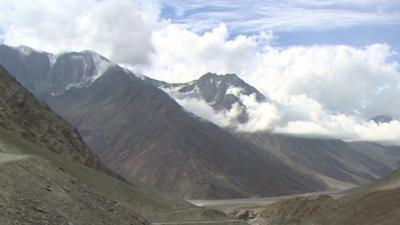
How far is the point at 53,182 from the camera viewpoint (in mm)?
40844

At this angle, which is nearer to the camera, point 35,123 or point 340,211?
point 35,123

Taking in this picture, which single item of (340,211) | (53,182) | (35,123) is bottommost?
(53,182)

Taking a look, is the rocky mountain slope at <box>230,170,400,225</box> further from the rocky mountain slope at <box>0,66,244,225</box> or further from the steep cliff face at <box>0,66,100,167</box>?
the steep cliff face at <box>0,66,100,167</box>

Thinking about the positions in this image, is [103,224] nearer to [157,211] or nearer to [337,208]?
[157,211]

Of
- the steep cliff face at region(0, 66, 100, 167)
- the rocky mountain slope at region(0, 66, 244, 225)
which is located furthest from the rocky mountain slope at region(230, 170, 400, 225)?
the steep cliff face at region(0, 66, 100, 167)

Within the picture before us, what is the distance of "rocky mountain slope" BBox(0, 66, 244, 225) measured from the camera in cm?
3559

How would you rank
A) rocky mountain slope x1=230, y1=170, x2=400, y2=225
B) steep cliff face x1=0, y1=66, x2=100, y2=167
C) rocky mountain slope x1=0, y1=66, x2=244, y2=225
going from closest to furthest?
rocky mountain slope x1=0, y1=66, x2=244, y2=225, steep cliff face x1=0, y1=66, x2=100, y2=167, rocky mountain slope x1=230, y1=170, x2=400, y2=225

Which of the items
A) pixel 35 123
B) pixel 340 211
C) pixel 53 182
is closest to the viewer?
pixel 53 182

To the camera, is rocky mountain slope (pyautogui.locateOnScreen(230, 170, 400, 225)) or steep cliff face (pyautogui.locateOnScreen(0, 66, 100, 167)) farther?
rocky mountain slope (pyautogui.locateOnScreen(230, 170, 400, 225))

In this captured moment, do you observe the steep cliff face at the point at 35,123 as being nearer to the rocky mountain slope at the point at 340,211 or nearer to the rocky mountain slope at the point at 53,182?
the rocky mountain slope at the point at 53,182

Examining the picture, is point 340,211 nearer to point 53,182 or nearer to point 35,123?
point 35,123

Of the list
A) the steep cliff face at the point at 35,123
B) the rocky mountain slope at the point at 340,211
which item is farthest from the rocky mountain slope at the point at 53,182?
the rocky mountain slope at the point at 340,211

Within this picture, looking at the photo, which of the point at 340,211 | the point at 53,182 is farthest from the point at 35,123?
the point at 53,182

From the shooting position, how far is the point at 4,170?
37.2 meters
